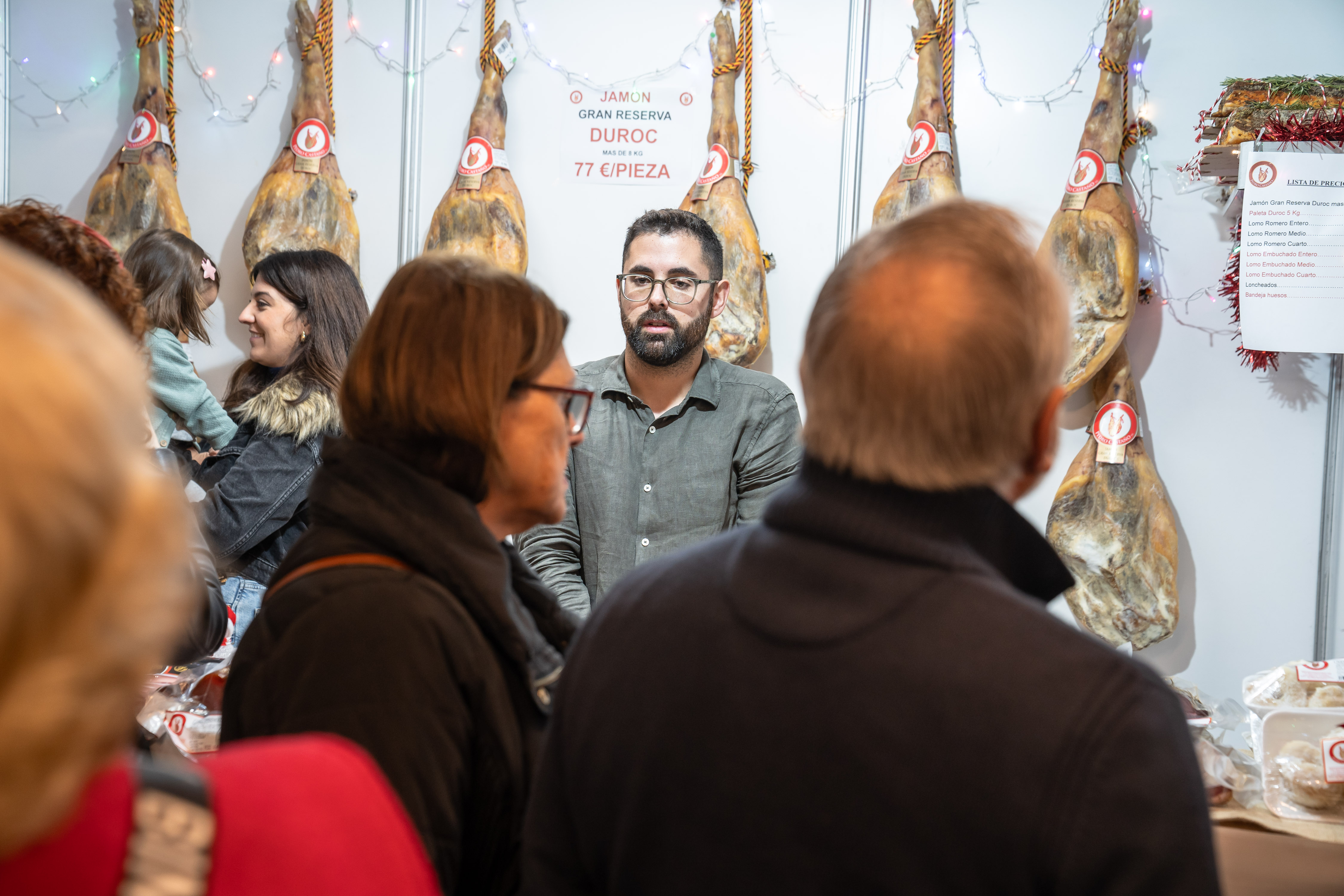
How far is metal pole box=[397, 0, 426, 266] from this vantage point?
339cm

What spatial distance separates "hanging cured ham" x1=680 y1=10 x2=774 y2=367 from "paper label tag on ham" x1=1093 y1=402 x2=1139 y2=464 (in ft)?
3.41

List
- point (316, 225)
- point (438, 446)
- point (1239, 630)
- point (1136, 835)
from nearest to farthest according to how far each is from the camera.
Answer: point (1136, 835)
point (438, 446)
point (1239, 630)
point (316, 225)

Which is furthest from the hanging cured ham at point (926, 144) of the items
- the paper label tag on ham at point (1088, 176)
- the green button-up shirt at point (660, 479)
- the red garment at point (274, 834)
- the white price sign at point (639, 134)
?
the red garment at point (274, 834)

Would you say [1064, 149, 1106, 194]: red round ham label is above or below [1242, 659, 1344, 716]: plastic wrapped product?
above

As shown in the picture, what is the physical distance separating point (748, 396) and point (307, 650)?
1.65m

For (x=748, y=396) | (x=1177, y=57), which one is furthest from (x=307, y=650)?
(x=1177, y=57)

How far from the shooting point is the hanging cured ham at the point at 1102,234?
112 inches

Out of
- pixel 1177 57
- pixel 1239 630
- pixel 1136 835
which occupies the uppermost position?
pixel 1177 57

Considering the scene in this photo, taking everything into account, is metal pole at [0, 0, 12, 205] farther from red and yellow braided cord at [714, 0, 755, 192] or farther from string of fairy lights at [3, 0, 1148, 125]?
red and yellow braided cord at [714, 0, 755, 192]

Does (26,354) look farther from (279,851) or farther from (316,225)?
(316,225)

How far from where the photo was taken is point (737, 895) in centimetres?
80

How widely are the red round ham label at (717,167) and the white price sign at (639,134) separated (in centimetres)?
16

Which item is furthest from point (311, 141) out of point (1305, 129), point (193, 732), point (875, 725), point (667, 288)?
point (875, 725)

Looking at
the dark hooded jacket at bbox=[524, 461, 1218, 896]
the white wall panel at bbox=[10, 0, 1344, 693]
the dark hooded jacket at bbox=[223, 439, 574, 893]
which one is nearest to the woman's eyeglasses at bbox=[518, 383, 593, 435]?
the dark hooded jacket at bbox=[223, 439, 574, 893]
